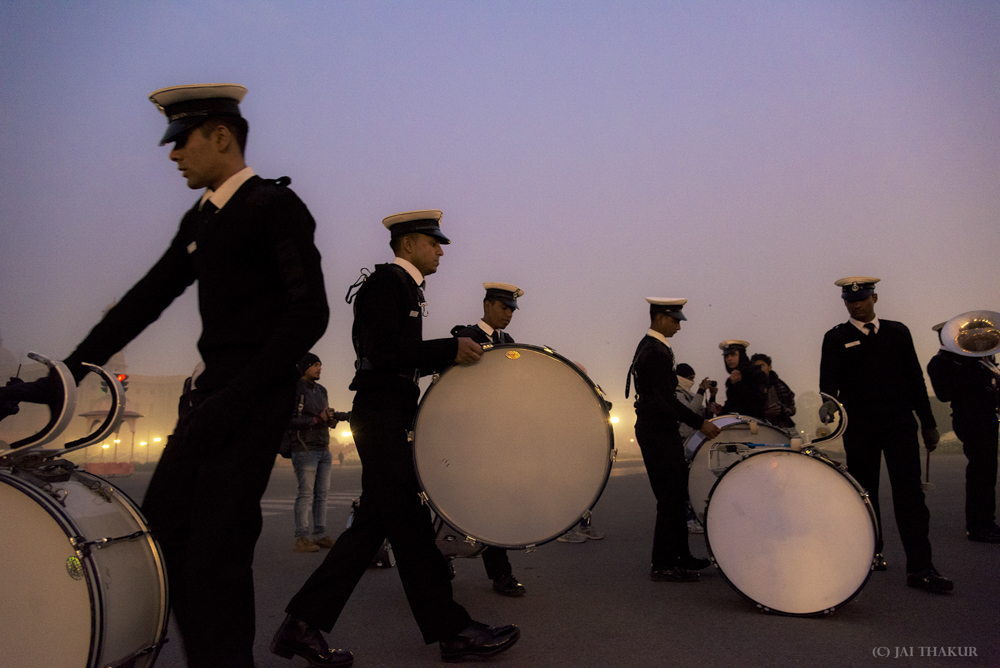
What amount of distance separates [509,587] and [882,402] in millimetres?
3150

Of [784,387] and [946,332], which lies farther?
[784,387]

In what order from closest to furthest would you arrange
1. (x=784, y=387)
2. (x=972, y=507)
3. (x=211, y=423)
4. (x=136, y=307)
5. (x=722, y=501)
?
(x=211, y=423) → (x=136, y=307) → (x=722, y=501) → (x=972, y=507) → (x=784, y=387)

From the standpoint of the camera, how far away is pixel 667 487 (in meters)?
6.32

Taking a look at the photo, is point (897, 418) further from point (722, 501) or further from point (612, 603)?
point (612, 603)

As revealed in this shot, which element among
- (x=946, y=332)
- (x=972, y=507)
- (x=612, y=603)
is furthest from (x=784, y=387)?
(x=612, y=603)

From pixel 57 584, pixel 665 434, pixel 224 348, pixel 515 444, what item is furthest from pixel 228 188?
pixel 665 434

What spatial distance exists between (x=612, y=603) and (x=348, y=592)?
2.25 metres

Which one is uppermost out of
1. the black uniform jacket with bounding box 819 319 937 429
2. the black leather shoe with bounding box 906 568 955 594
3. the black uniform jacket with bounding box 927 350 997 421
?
the black uniform jacket with bounding box 819 319 937 429

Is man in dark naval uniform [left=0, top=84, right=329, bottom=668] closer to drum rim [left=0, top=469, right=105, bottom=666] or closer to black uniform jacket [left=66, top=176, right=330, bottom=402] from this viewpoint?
black uniform jacket [left=66, top=176, right=330, bottom=402]

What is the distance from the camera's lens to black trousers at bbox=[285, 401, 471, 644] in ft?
12.3

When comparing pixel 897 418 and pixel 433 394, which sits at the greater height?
pixel 433 394

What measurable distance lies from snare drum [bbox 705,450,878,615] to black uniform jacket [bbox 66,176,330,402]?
3245 mm

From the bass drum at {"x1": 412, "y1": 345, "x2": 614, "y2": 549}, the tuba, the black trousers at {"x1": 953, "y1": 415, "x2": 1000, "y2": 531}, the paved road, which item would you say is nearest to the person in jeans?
the paved road

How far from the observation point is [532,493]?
3.62m
